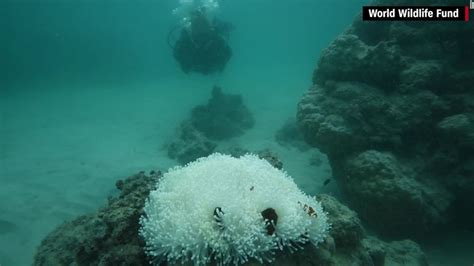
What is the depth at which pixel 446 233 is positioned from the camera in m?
6.78

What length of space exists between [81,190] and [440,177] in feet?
30.5

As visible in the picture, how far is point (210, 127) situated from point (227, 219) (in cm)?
1212

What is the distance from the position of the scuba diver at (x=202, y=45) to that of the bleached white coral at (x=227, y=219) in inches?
487

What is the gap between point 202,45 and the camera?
48.6 feet

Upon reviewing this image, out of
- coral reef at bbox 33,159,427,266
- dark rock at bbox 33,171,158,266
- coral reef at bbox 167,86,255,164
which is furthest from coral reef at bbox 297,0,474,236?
coral reef at bbox 167,86,255,164

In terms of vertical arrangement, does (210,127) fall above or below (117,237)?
above

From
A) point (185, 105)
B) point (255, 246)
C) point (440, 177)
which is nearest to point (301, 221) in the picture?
point (255, 246)

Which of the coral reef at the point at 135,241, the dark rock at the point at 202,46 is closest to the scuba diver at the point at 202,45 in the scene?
the dark rock at the point at 202,46

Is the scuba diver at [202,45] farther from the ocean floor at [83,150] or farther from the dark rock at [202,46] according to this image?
the ocean floor at [83,150]

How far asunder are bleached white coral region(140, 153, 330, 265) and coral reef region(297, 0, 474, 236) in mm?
3956

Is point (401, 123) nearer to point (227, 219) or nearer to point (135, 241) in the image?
point (227, 219)

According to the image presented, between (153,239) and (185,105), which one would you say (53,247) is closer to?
(153,239)

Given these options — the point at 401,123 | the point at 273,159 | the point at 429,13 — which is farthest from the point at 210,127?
the point at 273,159

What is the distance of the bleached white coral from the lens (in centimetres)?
253
